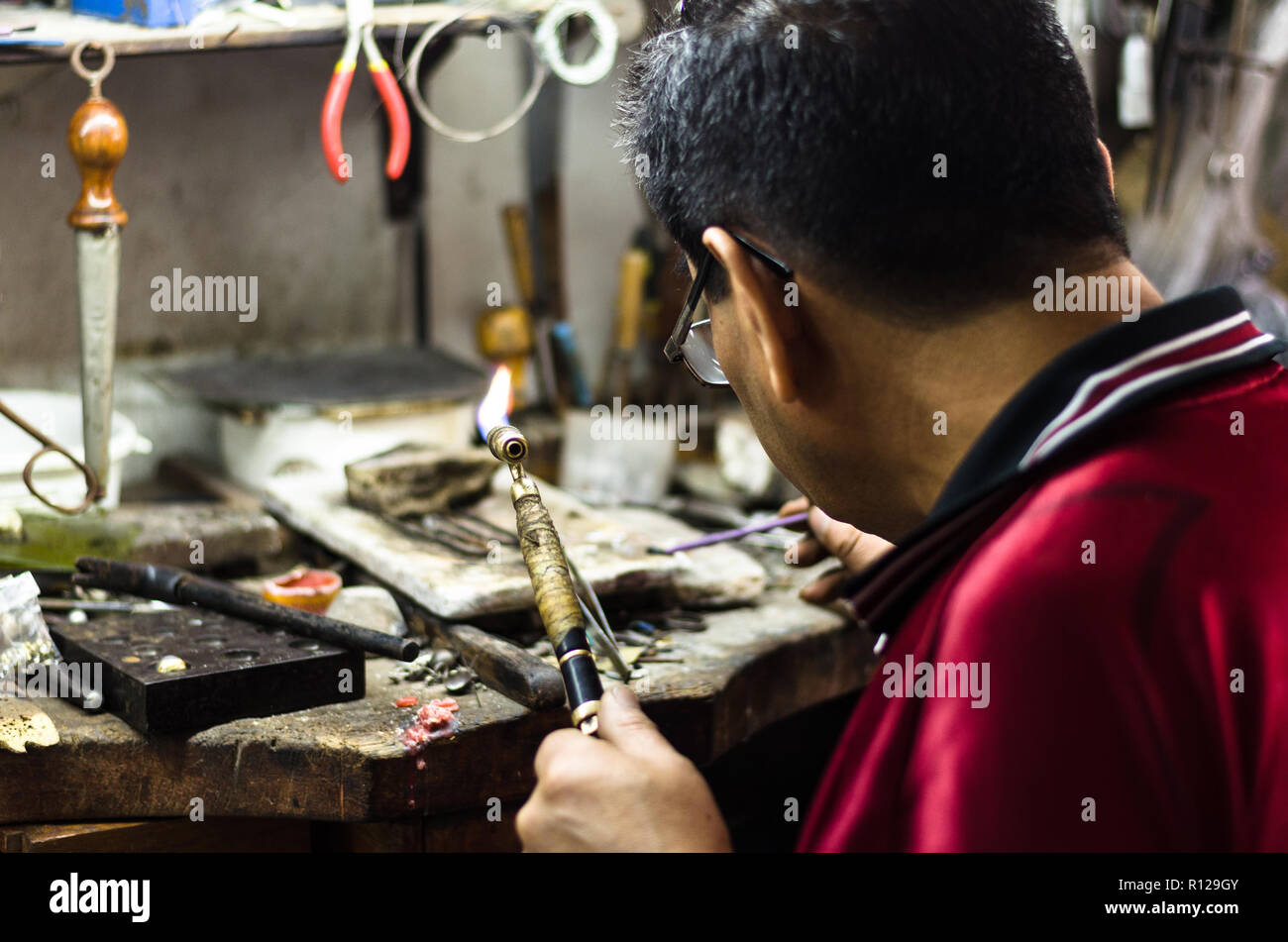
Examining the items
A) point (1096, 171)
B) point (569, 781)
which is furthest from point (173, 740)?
point (1096, 171)

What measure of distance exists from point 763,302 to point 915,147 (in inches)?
7.0

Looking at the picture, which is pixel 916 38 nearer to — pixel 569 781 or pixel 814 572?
pixel 569 781

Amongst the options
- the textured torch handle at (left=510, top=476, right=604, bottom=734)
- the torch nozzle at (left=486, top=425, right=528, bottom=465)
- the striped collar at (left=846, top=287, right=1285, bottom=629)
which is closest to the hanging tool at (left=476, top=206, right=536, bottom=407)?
the textured torch handle at (left=510, top=476, right=604, bottom=734)

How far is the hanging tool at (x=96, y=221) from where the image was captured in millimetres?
2035

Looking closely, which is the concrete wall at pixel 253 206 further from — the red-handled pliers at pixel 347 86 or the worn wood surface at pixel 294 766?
the worn wood surface at pixel 294 766

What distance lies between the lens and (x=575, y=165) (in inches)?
144

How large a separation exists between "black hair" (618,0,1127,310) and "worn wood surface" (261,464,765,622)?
1005mm

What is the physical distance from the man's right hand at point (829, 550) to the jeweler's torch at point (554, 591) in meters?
0.60

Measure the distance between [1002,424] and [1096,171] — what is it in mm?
252

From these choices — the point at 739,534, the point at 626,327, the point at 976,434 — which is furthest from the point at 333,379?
the point at 976,434

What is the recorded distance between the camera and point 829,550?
81.0 inches

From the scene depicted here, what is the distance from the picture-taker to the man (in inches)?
35.4
